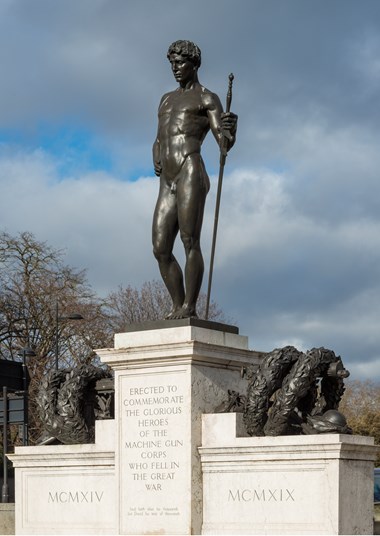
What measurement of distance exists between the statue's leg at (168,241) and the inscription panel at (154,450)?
1167 mm

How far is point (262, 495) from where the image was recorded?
14.7 m

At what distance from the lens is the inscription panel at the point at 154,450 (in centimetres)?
1537

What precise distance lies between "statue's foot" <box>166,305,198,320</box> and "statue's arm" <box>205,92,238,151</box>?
215 cm

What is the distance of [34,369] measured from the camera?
45438 mm

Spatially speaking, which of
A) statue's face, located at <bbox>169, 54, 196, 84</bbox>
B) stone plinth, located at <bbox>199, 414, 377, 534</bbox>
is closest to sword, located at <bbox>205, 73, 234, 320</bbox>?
statue's face, located at <bbox>169, 54, 196, 84</bbox>

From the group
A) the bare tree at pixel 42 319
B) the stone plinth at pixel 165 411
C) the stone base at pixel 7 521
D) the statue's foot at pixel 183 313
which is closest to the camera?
the stone plinth at pixel 165 411

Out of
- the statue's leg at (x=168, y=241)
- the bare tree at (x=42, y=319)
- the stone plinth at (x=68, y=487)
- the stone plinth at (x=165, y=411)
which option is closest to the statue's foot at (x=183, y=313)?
the statue's leg at (x=168, y=241)

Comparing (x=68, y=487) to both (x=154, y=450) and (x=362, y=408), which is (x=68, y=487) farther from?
(x=362, y=408)

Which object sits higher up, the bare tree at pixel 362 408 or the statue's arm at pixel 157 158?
the statue's arm at pixel 157 158

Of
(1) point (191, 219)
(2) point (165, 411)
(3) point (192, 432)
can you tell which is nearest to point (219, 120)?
(1) point (191, 219)

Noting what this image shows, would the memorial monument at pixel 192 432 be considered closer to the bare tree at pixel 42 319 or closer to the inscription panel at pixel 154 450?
the inscription panel at pixel 154 450

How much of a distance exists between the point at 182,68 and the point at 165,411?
455 cm

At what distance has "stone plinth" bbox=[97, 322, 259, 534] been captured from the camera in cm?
1534

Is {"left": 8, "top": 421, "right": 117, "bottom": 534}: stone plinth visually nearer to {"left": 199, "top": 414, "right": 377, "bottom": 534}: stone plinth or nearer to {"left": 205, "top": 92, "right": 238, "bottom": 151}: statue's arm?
{"left": 199, "top": 414, "right": 377, "bottom": 534}: stone plinth
